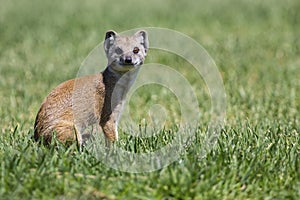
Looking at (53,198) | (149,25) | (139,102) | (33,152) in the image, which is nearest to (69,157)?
(33,152)

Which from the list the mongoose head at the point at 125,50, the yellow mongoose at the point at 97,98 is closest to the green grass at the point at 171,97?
the yellow mongoose at the point at 97,98

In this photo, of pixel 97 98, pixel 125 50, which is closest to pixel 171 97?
pixel 97 98

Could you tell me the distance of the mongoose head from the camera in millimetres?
5301

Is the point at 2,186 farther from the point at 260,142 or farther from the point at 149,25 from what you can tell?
the point at 149,25

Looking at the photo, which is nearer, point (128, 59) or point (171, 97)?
point (128, 59)

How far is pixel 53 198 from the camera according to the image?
4.14 meters

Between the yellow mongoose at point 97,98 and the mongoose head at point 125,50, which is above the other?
the mongoose head at point 125,50

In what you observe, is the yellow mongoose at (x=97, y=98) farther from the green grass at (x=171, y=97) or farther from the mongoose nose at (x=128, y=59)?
the green grass at (x=171, y=97)

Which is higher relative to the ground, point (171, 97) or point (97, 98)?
point (97, 98)

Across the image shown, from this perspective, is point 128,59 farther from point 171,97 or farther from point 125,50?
point 171,97

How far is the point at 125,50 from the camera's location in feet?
17.5

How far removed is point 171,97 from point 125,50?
288 cm

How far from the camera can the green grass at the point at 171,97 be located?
14.0 feet

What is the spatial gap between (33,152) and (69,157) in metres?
0.26
